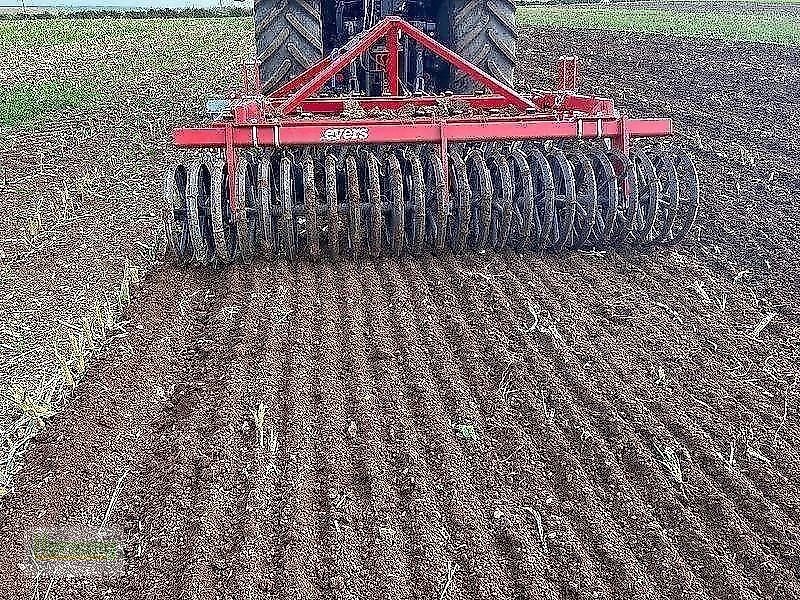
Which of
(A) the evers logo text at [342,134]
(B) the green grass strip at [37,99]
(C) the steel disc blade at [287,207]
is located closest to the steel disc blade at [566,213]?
(A) the evers logo text at [342,134]

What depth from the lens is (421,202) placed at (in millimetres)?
6074

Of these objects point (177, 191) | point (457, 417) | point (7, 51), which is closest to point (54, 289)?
point (177, 191)

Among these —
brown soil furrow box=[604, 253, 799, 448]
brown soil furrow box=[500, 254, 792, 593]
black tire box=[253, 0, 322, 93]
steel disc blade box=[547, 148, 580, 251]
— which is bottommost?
brown soil furrow box=[500, 254, 792, 593]

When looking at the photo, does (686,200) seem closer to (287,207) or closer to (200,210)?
(287,207)

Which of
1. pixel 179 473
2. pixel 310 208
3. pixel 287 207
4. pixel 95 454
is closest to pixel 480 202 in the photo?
pixel 310 208

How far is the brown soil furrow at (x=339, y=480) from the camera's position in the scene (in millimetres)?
3467

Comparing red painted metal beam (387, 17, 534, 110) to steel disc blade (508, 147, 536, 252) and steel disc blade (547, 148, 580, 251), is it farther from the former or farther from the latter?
steel disc blade (547, 148, 580, 251)

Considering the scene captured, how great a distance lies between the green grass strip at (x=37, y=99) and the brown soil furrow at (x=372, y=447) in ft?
21.9

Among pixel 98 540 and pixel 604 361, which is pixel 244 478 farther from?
pixel 604 361

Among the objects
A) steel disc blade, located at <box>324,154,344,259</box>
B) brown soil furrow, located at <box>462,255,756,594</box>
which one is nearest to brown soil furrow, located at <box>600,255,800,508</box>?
brown soil furrow, located at <box>462,255,756,594</box>

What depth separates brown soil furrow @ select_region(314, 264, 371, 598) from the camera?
347cm

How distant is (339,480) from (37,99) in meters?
9.37

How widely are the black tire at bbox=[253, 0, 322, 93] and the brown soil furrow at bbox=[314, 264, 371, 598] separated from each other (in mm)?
2806

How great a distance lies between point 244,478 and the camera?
396cm
